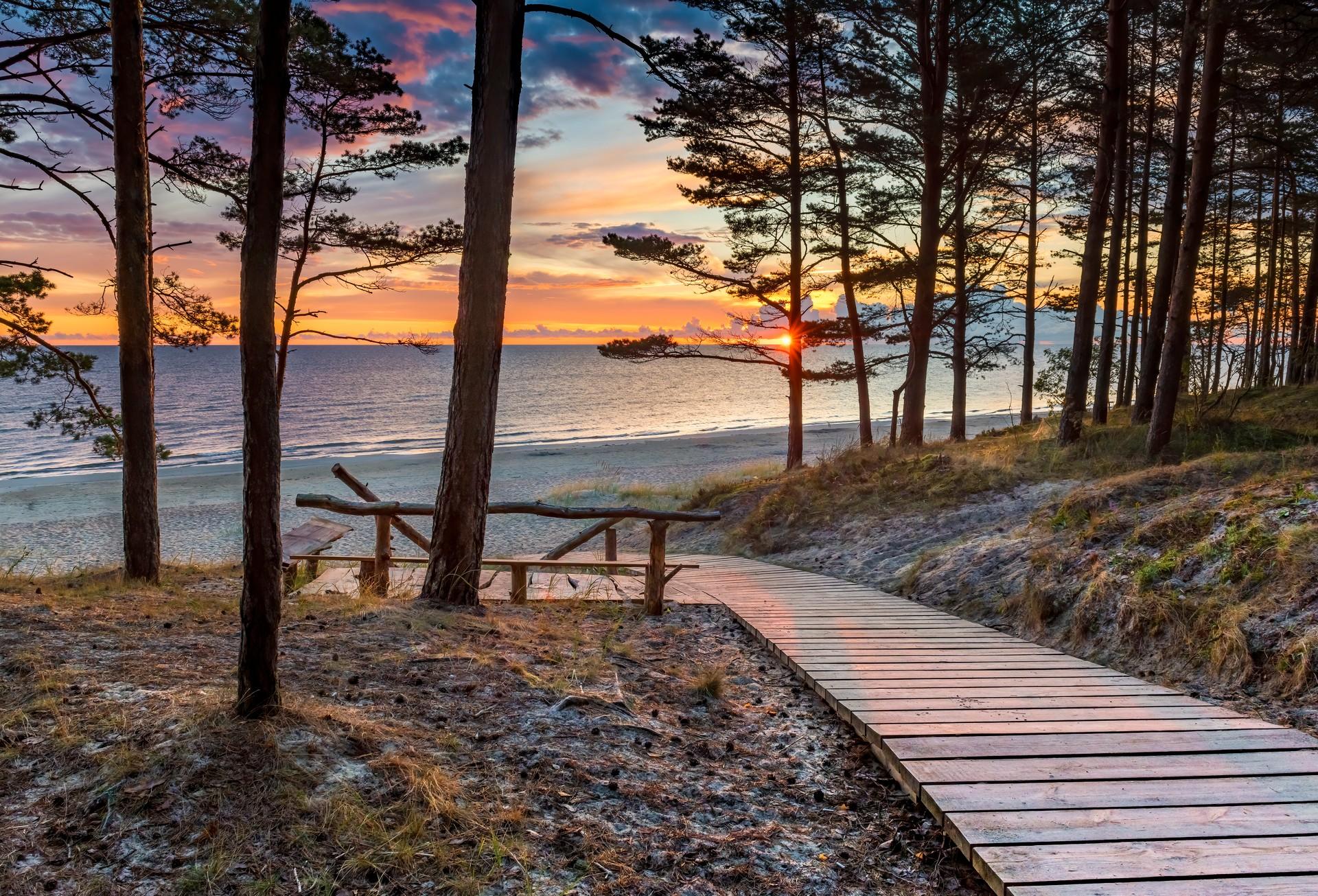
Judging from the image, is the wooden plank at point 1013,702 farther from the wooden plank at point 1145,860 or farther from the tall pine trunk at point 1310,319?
the tall pine trunk at point 1310,319

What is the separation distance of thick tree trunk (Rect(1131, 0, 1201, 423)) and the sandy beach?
6559 mm

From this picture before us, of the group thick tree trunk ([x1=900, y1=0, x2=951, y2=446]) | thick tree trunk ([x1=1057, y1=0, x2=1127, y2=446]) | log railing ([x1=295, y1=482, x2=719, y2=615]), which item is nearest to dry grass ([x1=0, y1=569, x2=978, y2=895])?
log railing ([x1=295, y1=482, x2=719, y2=615])

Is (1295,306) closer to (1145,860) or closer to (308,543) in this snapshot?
(1145,860)

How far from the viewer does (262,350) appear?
3.10 m

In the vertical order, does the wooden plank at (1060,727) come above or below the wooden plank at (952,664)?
above

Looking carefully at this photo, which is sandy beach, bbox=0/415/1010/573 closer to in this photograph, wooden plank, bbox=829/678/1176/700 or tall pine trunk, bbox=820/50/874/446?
tall pine trunk, bbox=820/50/874/446

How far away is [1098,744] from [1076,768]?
339mm

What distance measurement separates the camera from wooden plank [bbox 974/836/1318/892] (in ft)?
8.48

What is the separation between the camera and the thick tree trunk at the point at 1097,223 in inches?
450

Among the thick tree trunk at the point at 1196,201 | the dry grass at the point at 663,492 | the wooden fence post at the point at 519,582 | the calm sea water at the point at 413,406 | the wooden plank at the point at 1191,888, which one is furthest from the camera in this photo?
the calm sea water at the point at 413,406

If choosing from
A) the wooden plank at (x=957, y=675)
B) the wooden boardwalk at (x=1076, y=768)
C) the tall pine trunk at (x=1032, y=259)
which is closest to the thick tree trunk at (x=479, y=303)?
the wooden boardwalk at (x=1076, y=768)

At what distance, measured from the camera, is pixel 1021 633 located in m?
6.07

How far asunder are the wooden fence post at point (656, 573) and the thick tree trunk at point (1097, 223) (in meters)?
8.08

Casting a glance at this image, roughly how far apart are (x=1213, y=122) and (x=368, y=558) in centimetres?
1102
